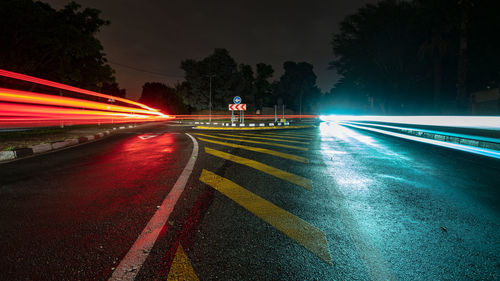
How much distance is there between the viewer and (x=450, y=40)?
95.8ft

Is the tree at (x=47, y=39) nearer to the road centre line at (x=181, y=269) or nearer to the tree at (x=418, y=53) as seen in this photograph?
the road centre line at (x=181, y=269)

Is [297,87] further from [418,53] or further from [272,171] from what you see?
[272,171]

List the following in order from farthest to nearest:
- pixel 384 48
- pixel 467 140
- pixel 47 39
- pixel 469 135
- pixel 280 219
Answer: pixel 384 48
pixel 47 39
pixel 469 135
pixel 467 140
pixel 280 219

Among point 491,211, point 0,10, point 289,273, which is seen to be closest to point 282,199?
point 289,273

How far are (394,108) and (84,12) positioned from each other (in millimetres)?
43681

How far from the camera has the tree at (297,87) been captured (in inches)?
3191

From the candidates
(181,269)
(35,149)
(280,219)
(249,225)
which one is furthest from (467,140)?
(35,149)

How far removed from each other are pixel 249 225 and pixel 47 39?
76.9 ft

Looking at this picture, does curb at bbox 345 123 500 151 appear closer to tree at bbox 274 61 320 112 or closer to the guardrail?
the guardrail

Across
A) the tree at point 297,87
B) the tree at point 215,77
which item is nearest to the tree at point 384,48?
the tree at point 215,77

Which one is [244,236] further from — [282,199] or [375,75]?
[375,75]

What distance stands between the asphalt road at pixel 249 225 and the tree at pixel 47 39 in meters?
19.3

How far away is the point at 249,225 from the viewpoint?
2531 millimetres

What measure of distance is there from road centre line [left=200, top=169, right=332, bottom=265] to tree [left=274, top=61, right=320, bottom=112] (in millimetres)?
78873
